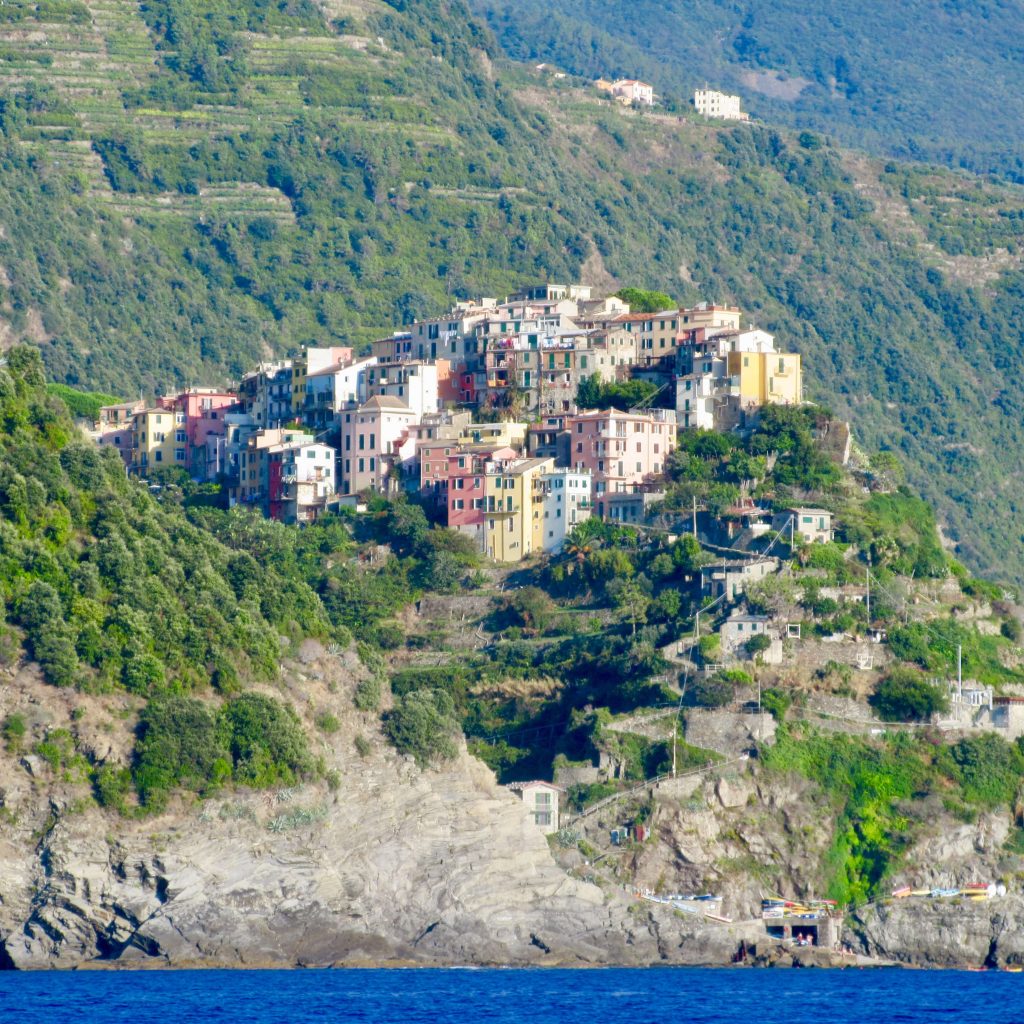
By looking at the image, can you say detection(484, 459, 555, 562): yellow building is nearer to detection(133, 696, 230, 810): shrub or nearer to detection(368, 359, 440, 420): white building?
detection(368, 359, 440, 420): white building

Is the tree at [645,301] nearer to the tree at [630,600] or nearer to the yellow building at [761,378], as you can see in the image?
the yellow building at [761,378]

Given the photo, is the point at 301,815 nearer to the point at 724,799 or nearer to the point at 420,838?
the point at 420,838

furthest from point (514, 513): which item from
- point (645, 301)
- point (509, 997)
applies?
point (509, 997)

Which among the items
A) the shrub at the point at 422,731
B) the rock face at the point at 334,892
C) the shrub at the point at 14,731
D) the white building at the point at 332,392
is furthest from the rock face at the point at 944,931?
the white building at the point at 332,392

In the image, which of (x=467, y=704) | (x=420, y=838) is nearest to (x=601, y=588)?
(x=467, y=704)

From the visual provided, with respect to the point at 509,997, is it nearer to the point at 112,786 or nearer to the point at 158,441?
the point at 112,786
